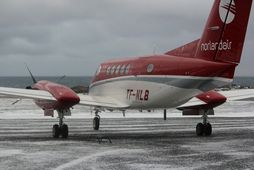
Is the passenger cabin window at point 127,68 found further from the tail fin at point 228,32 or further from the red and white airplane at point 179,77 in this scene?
the tail fin at point 228,32

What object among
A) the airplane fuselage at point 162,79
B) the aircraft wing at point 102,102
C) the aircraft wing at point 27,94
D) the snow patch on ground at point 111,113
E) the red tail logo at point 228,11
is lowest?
the snow patch on ground at point 111,113

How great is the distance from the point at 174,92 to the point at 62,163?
657cm

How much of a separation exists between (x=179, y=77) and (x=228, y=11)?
2.90 meters

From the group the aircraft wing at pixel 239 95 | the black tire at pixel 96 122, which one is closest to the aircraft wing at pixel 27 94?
the black tire at pixel 96 122

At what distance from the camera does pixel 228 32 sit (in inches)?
655

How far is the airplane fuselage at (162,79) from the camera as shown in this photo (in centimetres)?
1664

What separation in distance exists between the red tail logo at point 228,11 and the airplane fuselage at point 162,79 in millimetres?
1614

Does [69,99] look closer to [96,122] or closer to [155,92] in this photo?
[155,92]

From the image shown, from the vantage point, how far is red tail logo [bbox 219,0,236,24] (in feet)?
54.6

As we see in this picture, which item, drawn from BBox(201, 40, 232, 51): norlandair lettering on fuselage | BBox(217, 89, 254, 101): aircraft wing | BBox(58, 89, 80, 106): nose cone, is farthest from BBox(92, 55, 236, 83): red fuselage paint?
BBox(217, 89, 254, 101): aircraft wing

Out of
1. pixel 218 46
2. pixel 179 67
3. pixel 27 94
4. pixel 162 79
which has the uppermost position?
pixel 218 46

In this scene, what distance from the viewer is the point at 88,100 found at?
19.5 metres

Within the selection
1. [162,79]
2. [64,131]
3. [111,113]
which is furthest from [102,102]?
[111,113]

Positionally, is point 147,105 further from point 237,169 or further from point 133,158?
point 237,169
